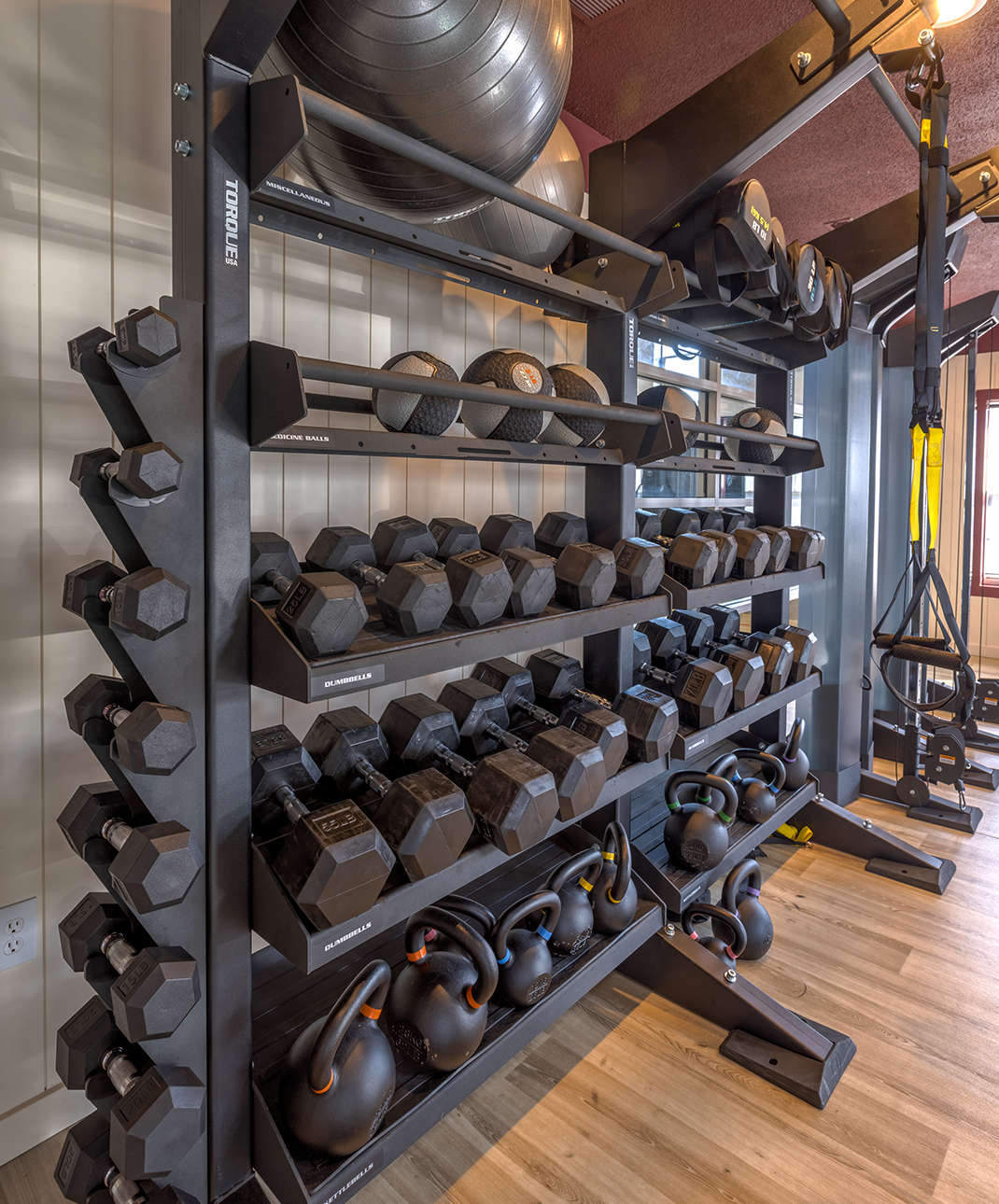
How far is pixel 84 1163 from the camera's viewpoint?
109 centimetres

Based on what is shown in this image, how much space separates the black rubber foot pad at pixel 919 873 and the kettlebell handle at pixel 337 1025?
7.45 ft

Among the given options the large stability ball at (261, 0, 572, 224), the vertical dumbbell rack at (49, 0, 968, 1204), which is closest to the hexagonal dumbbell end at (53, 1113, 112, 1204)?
the vertical dumbbell rack at (49, 0, 968, 1204)

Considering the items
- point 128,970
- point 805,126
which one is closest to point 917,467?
point 805,126

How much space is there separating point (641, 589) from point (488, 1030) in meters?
1.05

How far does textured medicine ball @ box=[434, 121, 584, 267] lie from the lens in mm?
1731

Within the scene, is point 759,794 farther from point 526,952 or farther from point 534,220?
point 534,220

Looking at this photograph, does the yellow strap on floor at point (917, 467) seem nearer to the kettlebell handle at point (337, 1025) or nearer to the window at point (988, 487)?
the kettlebell handle at point (337, 1025)

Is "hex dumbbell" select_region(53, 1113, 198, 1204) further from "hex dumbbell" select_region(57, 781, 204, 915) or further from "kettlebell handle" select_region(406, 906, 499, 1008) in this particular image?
"kettlebell handle" select_region(406, 906, 499, 1008)

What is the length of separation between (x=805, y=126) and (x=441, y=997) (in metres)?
3.17

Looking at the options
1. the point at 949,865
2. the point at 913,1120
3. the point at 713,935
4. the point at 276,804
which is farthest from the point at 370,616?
the point at 949,865

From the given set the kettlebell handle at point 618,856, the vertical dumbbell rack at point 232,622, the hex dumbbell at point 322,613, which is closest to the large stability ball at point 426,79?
the vertical dumbbell rack at point 232,622

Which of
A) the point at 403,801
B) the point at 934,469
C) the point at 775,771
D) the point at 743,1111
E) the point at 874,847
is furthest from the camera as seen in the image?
the point at 874,847

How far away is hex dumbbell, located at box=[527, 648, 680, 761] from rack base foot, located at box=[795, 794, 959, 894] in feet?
5.10

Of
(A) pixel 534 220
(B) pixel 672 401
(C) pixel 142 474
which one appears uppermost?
(A) pixel 534 220
